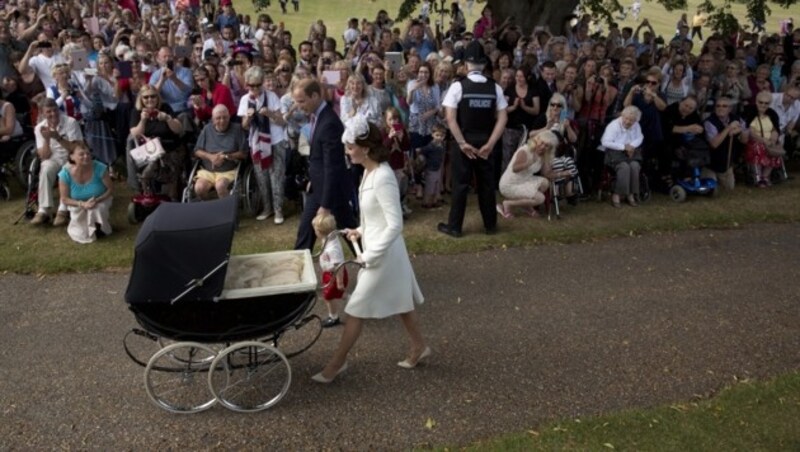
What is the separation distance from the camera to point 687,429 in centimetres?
450

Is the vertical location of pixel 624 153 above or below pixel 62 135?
below

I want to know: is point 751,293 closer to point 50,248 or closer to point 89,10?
point 50,248

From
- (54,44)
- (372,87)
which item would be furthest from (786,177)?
(54,44)

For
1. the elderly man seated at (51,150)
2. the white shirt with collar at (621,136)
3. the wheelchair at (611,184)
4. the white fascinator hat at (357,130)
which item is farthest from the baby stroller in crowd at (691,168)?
the elderly man seated at (51,150)

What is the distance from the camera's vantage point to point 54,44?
10.9m

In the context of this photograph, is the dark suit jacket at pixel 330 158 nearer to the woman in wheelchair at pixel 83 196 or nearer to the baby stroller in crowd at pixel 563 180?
the woman in wheelchair at pixel 83 196

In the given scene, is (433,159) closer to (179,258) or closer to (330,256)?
(330,256)

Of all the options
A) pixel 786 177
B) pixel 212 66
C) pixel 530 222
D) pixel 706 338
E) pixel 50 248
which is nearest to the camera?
pixel 706 338

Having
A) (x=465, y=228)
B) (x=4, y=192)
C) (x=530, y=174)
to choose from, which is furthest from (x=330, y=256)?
(x=4, y=192)

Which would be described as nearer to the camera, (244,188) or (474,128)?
(474,128)

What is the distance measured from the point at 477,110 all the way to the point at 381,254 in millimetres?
3613

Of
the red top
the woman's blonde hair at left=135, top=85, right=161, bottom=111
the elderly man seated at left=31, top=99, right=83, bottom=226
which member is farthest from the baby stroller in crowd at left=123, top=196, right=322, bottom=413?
the red top

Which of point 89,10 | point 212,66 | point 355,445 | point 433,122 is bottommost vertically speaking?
point 355,445

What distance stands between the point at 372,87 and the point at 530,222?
278 centimetres
